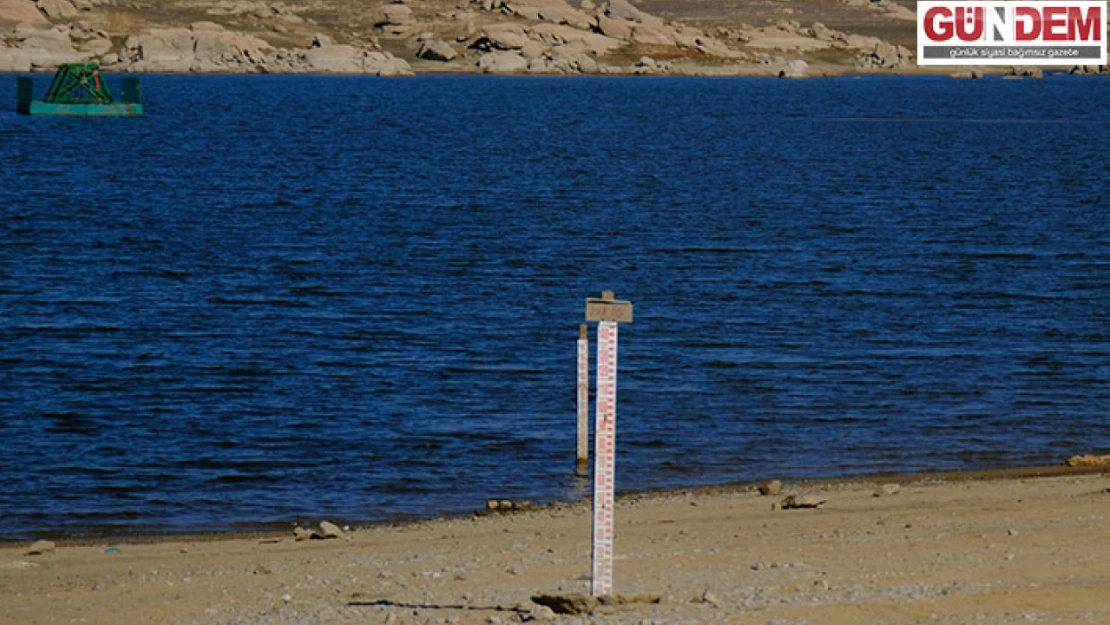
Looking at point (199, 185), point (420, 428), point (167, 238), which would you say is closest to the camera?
point (420, 428)

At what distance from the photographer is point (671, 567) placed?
13883mm

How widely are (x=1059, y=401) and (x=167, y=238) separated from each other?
1063 inches

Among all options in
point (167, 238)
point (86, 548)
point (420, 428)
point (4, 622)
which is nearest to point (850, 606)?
point (4, 622)

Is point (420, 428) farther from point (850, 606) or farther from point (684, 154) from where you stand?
point (684, 154)

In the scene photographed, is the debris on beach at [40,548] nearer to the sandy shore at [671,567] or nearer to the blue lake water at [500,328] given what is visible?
the sandy shore at [671,567]

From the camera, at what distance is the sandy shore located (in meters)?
12.0

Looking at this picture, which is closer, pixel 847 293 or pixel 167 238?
pixel 847 293

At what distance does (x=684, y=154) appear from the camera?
82.8m

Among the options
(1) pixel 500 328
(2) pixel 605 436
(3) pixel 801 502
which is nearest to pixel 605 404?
(2) pixel 605 436

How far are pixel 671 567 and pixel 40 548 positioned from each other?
Result: 6.50 m

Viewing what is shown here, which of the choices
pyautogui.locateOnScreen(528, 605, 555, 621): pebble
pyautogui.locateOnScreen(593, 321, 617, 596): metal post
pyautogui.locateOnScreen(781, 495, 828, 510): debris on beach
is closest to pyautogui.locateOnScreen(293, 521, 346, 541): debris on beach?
pyautogui.locateOnScreen(781, 495, 828, 510): debris on beach

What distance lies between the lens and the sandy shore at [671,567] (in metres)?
12.0

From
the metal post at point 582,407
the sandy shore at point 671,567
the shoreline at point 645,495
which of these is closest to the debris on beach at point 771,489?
the shoreline at point 645,495

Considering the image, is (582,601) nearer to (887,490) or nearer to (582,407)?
(887,490)
